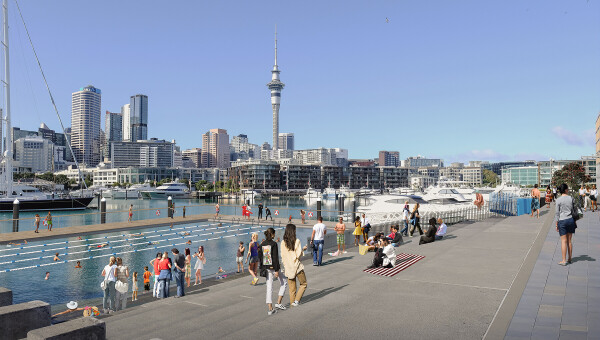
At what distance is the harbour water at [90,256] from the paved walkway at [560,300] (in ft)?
45.8

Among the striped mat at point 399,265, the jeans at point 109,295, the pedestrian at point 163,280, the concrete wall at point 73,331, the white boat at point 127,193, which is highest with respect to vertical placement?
the concrete wall at point 73,331

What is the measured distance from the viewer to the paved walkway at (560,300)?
6.47m

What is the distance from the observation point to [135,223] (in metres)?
37.2

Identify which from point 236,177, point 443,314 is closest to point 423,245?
point 443,314

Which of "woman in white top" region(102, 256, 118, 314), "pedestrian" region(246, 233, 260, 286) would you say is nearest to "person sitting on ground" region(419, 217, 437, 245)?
"pedestrian" region(246, 233, 260, 286)

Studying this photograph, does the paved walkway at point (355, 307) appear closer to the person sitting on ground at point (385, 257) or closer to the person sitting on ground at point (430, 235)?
the person sitting on ground at point (385, 257)

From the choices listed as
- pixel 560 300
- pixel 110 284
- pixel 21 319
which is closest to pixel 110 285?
pixel 110 284

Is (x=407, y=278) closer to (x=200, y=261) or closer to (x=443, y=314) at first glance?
(x=443, y=314)

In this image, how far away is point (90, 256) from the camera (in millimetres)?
25703

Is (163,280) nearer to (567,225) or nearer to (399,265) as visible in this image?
(399,265)

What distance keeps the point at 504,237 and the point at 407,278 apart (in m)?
8.58

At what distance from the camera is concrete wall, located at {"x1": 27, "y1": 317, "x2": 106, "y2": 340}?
5.39 m

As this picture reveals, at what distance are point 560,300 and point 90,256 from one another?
85.2ft

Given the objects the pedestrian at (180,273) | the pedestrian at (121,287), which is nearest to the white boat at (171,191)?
the pedestrian at (121,287)
